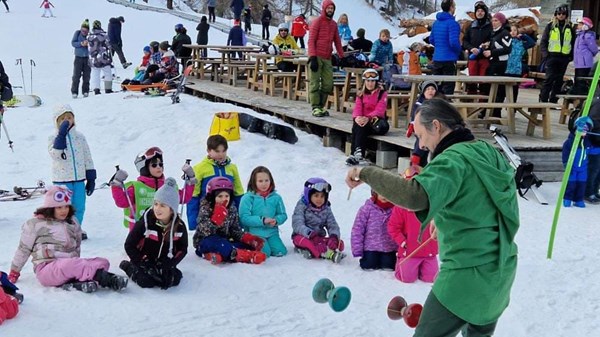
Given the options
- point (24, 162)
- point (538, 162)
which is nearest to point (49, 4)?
point (24, 162)

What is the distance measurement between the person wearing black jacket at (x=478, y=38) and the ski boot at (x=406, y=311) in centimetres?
756

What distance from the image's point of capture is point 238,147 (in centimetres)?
1035

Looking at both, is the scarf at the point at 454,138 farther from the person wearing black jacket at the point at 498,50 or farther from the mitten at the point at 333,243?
the person wearing black jacket at the point at 498,50

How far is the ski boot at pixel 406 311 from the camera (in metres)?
3.88

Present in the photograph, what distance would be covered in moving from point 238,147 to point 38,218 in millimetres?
5016

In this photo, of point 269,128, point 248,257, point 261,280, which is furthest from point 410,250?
point 269,128

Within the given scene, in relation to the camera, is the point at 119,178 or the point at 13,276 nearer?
the point at 13,276

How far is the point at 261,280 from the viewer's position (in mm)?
5809

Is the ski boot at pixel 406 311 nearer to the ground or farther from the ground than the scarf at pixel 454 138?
nearer to the ground

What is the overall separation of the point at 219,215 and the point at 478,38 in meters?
6.34

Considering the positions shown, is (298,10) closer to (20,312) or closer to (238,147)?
(238,147)

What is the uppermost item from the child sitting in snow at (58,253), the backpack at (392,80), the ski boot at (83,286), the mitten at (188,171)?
the backpack at (392,80)

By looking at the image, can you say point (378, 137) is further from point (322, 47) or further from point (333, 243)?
point (333, 243)

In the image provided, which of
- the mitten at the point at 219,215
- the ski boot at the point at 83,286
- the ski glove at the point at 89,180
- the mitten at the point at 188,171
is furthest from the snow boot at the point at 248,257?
the ski glove at the point at 89,180
